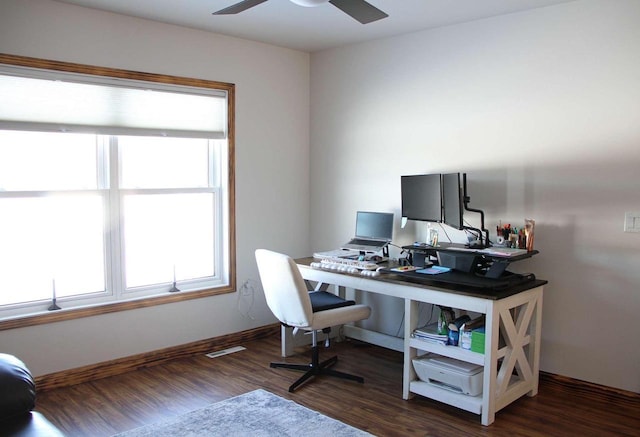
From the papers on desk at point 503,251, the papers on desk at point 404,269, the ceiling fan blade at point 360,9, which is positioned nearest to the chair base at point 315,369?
the papers on desk at point 404,269

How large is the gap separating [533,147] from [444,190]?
0.65 meters

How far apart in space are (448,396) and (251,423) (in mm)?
1170

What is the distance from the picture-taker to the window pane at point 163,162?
13.2 feet

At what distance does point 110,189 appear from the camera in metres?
3.90

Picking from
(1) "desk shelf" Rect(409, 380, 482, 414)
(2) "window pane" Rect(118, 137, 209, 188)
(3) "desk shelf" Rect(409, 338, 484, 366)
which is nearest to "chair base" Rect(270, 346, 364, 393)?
(1) "desk shelf" Rect(409, 380, 482, 414)

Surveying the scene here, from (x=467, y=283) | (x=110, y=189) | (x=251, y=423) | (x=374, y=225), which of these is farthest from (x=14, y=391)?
(x=374, y=225)

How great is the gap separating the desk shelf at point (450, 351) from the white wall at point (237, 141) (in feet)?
6.00

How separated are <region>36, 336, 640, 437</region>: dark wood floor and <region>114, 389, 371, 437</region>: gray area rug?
10cm

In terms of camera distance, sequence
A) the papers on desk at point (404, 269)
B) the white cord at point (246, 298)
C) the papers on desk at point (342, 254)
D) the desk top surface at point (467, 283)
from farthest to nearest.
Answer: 1. the white cord at point (246, 298)
2. the papers on desk at point (342, 254)
3. the papers on desk at point (404, 269)
4. the desk top surface at point (467, 283)

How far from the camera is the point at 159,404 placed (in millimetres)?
3389

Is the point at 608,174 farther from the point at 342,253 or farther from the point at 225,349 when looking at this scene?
the point at 225,349

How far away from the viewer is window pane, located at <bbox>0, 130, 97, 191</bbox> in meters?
3.51

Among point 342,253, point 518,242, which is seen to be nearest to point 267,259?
point 342,253

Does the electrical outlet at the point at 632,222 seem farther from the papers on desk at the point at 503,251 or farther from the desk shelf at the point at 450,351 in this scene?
the desk shelf at the point at 450,351
